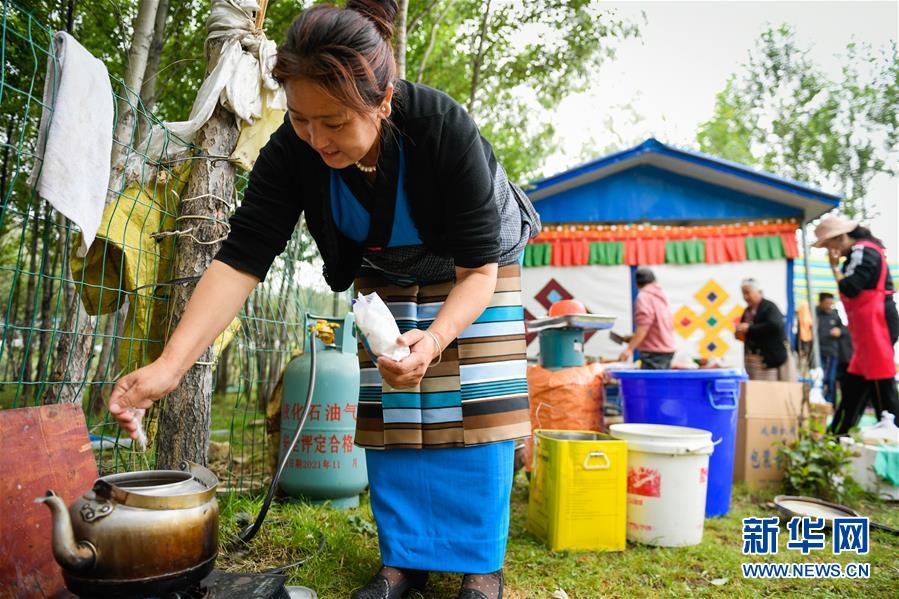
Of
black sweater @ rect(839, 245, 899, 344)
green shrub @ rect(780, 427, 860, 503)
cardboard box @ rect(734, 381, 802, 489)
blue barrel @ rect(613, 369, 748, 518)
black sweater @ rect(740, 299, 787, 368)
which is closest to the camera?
blue barrel @ rect(613, 369, 748, 518)

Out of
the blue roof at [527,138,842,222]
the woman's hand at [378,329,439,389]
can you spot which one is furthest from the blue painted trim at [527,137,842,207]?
the woman's hand at [378,329,439,389]

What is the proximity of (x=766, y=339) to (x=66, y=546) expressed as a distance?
22.5 ft

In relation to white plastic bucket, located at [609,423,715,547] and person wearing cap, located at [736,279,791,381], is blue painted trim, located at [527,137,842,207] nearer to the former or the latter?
person wearing cap, located at [736,279,791,381]

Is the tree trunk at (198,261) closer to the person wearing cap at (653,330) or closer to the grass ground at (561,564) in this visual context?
the grass ground at (561,564)

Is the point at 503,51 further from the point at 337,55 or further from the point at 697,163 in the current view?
the point at 337,55

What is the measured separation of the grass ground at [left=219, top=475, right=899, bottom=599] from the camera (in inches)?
93.0

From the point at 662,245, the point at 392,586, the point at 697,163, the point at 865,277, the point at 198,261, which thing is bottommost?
the point at 392,586

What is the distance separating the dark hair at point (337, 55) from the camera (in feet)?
4.60

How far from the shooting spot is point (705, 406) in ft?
11.6

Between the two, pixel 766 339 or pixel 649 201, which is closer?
pixel 766 339

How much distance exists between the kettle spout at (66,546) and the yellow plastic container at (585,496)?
216 centimetres

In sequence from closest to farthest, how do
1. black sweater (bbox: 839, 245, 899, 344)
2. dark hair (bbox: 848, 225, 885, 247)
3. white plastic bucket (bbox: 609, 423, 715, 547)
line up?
white plastic bucket (bbox: 609, 423, 715, 547)
black sweater (bbox: 839, 245, 899, 344)
dark hair (bbox: 848, 225, 885, 247)

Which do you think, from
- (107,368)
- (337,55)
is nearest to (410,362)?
(337,55)

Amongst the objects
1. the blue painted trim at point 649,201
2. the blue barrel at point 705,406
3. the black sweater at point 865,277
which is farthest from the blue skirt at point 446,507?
the blue painted trim at point 649,201
